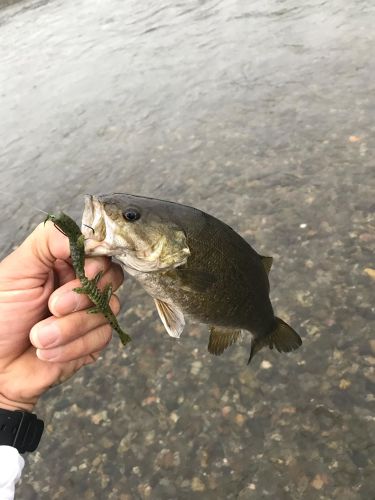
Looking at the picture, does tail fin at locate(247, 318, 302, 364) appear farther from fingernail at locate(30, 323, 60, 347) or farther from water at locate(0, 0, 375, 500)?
fingernail at locate(30, 323, 60, 347)

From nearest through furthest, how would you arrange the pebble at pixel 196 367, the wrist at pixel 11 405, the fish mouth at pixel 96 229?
the fish mouth at pixel 96 229, the wrist at pixel 11 405, the pebble at pixel 196 367

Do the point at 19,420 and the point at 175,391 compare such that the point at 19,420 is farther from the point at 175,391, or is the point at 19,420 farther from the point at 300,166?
the point at 300,166

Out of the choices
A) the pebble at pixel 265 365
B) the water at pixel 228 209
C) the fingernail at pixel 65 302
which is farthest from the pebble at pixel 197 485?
the fingernail at pixel 65 302

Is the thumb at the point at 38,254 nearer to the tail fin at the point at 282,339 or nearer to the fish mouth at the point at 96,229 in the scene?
the fish mouth at the point at 96,229

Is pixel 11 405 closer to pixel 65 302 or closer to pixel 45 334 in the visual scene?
pixel 45 334

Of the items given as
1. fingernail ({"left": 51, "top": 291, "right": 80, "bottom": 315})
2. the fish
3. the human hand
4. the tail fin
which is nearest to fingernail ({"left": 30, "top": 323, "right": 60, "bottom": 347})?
the human hand
